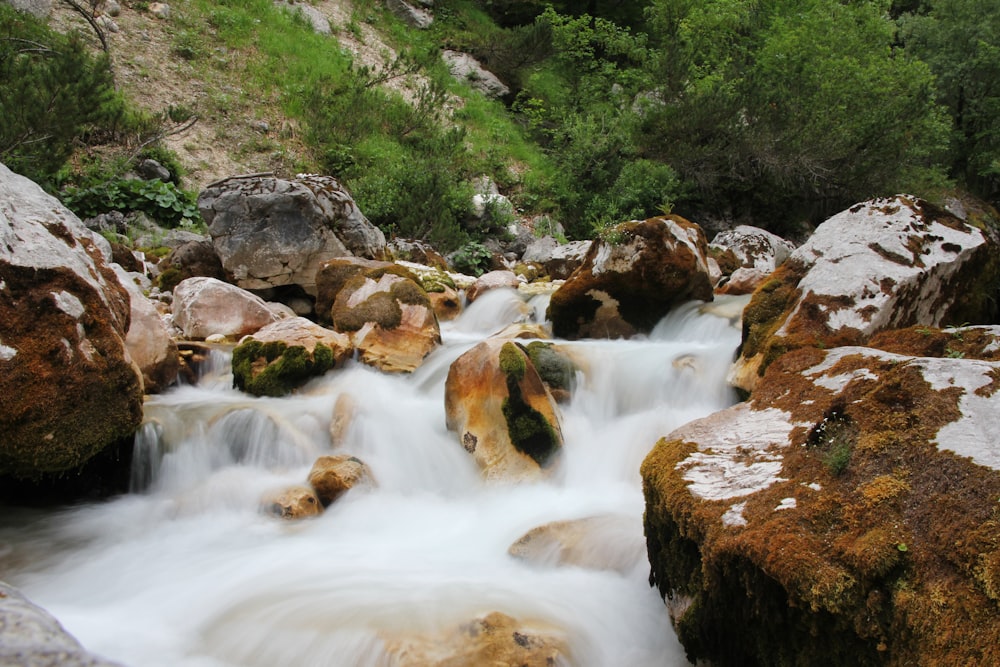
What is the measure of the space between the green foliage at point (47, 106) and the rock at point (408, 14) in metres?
18.0

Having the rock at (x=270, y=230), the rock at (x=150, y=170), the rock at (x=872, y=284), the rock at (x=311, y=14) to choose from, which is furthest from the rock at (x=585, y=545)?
the rock at (x=311, y=14)

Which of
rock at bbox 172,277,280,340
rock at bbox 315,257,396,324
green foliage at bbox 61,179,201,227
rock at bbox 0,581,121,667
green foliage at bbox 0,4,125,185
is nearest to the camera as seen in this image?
rock at bbox 0,581,121,667

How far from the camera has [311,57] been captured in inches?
782

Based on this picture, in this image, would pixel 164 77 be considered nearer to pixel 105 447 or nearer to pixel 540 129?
pixel 540 129

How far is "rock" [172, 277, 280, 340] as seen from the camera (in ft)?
23.4

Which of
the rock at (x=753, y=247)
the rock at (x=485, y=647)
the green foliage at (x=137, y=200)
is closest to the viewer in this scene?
the rock at (x=485, y=647)

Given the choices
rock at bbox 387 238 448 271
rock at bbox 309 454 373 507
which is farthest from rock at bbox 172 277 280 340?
rock at bbox 387 238 448 271

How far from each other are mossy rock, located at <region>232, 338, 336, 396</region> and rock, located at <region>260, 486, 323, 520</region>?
1.85 m

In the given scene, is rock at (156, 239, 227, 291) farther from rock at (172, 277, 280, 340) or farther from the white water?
the white water

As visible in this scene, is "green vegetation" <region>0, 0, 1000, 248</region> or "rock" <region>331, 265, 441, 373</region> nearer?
"rock" <region>331, 265, 441, 373</region>

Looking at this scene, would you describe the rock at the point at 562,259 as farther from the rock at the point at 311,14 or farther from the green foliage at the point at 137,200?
the rock at the point at 311,14

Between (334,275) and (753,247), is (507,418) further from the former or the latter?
(753,247)

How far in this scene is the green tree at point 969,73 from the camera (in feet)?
64.6

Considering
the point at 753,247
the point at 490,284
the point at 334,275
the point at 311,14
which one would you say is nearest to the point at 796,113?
the point at 753,247
